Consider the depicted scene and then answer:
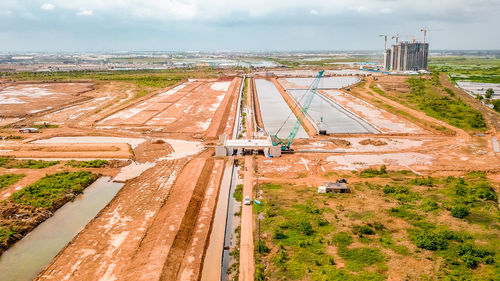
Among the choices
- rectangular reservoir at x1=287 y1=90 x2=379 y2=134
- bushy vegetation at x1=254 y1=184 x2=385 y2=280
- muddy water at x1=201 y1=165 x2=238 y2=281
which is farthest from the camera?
rectangular reservoir at x1=287 y1=90 x2=379 y2=134

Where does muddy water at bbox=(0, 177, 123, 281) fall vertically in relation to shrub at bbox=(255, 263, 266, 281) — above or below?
below

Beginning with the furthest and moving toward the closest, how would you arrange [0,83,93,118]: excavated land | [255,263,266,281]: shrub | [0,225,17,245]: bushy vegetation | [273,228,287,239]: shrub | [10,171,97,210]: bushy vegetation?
[0,83,93,118]: excavated land < [10,171,97,210]: bushy vegetation < [0,225,17,245]: bushy vegetation < [273,228,287,239]: shrub < [255,263,266,281]: shrub

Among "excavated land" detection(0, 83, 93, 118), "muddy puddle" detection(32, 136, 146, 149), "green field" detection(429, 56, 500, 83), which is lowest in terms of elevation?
"muddy puddle" detection(32, 136, 146, 149)

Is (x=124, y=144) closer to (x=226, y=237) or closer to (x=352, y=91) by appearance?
(x=226, y=237)

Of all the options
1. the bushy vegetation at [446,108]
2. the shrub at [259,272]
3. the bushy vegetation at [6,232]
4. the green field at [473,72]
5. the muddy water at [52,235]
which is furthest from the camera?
the green field at [473,72]

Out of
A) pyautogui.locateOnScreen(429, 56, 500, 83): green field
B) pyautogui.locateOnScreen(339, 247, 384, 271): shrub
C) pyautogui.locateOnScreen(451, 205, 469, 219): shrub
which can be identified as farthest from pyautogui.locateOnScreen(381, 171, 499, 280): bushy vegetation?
pyautogui.locateOnScreen(429, 56, 500, 83): green field

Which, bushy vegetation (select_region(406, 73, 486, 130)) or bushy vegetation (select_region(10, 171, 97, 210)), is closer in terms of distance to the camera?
bushy vegetation (select_region(10, 171, 97, 210))

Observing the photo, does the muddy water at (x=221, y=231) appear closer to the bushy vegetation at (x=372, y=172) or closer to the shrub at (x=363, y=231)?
the shrub at (x=363, y=231)

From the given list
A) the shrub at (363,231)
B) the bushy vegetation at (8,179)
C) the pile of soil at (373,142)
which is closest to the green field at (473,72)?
the pile of soil at (373,142)

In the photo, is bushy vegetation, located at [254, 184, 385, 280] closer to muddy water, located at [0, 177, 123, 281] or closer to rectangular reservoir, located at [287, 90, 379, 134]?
muddy water, located at [0, 177, 123, 281]
